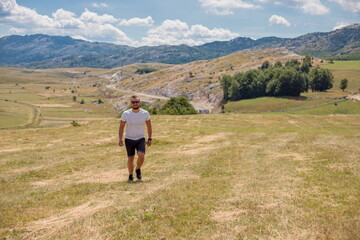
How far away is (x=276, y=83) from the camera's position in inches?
5669

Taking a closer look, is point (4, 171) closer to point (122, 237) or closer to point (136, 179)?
point (136, 179)

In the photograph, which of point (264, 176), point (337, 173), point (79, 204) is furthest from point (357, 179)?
point (79, 204)

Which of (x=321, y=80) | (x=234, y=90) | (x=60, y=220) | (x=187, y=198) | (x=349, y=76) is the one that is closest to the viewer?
(x=60, y=220)

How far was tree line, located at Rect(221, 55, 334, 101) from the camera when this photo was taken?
13875 cm

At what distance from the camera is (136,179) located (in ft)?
51.1

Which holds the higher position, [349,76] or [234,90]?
[349,76]

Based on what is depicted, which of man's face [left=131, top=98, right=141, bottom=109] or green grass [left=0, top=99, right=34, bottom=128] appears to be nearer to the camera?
man's face [left=131, top=98, right=141, bottom=109]

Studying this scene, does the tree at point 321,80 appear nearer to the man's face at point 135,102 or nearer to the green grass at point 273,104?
the green grass at point 273,104

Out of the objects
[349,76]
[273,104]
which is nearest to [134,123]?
[273,104]

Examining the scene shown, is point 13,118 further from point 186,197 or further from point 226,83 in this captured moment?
point 186,197

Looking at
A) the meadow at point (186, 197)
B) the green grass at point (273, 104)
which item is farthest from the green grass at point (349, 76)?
the meadow at point (186, 197)

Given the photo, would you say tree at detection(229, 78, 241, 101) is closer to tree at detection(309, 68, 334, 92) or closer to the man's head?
tree at detection(309, 68, 334, 92)

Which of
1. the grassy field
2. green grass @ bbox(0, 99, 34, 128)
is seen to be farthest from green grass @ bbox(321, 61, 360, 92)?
green grass @ bbox(0, 99, 34, 128)

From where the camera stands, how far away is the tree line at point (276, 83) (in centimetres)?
13875
